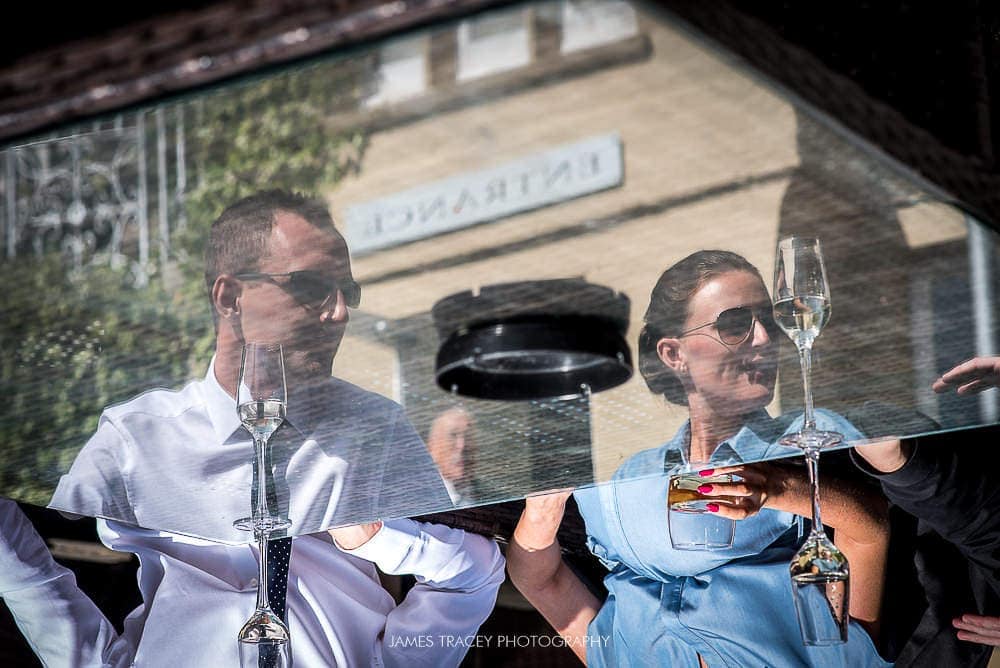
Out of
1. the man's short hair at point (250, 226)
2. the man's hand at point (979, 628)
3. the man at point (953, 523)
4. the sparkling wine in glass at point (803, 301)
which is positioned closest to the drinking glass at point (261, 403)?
the man's short hair at point (250, 226)

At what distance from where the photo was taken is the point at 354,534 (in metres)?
1.84

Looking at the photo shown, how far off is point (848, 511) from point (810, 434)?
0.71 m

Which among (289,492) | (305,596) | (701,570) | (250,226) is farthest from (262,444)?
(701,570)

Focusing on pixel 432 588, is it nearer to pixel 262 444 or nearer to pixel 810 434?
pixel 262 444

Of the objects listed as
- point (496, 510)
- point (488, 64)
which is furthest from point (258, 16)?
point (496, 510)

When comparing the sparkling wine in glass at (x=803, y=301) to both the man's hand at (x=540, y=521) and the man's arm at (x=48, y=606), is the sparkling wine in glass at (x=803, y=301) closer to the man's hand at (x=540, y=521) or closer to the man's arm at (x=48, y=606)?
the man's hand at (x=540, y=521)

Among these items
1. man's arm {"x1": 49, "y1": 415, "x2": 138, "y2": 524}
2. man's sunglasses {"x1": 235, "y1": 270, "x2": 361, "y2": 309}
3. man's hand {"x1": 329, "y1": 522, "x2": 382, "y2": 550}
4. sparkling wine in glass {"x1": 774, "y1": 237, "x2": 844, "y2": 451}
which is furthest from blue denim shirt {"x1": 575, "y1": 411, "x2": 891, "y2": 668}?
man's sunglasses {"x1": 235, "y1": 270, "x2": 361, "y2": 309}

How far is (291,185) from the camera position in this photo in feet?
2.18

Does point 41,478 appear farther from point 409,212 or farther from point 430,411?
point 409,212

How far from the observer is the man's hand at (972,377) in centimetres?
107

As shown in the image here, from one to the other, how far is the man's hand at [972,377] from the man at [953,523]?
19.3 inches

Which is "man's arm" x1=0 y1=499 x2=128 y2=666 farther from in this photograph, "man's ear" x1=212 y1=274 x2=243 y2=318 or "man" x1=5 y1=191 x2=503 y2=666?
"man's ear" x1=212 y1=274 x2=243 y2=318

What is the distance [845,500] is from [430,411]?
2.88ft

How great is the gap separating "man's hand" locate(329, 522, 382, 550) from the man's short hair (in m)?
1.07
